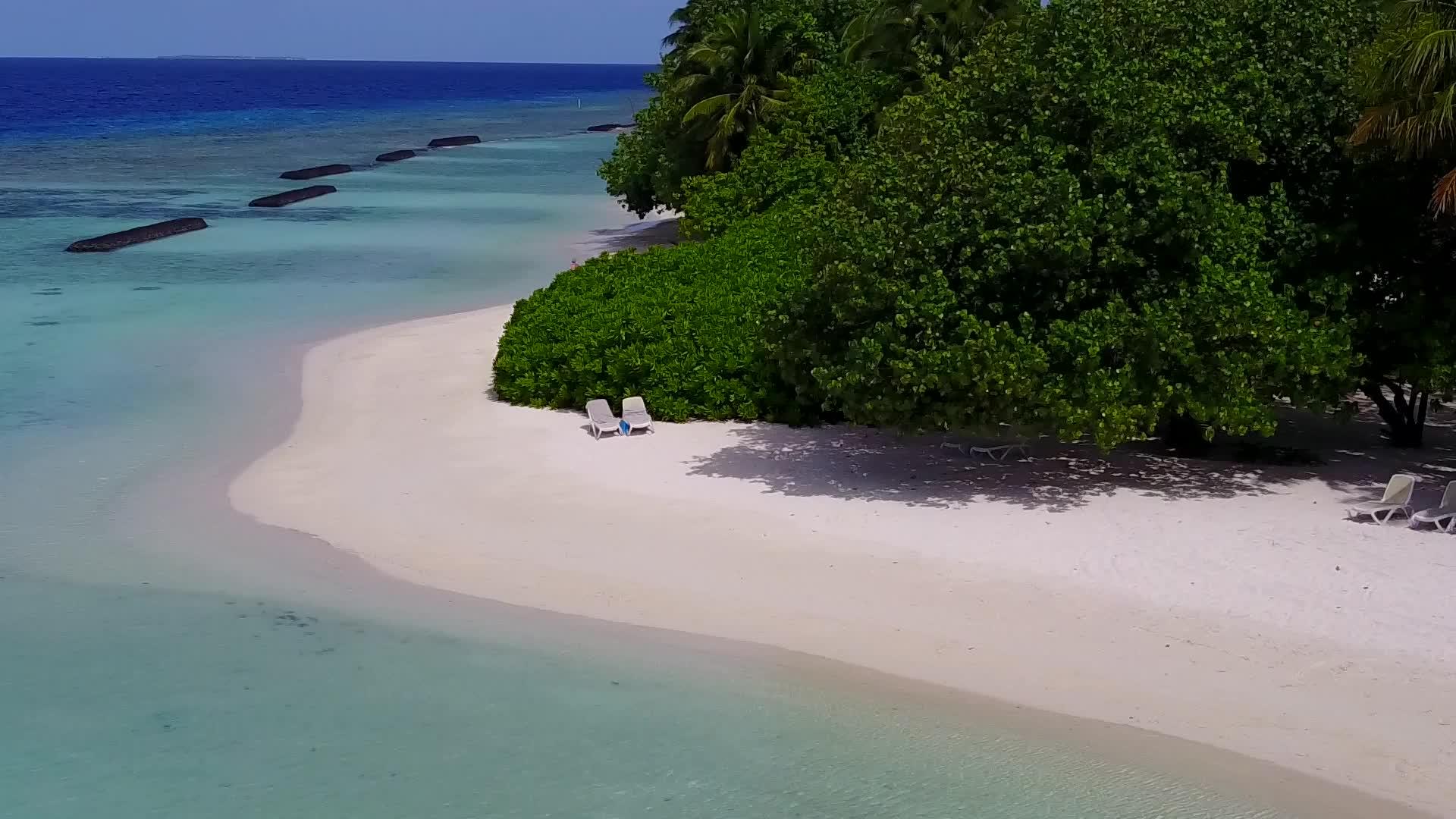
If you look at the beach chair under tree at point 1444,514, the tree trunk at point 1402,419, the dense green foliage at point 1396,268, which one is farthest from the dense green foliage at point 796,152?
the beach chair under tree at point 1444,514

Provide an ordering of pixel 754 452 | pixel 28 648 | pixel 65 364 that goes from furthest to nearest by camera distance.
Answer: pixel 65 364 → pixel 754 452 → pixel 28 648

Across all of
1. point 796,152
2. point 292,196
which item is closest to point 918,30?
point 796,152

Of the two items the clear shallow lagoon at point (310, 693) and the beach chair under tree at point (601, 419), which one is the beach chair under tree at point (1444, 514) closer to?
the clear shallow lagoon at point (310, 693)

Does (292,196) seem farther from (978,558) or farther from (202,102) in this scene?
(202,102)

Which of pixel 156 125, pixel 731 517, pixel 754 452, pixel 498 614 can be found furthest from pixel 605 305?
pixel 156 125

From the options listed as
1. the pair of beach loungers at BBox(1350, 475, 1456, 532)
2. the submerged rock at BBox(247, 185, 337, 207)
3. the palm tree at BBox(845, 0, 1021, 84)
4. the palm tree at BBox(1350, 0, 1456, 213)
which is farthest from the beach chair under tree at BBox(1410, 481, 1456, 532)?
the submerged rock at BBox(247, 185, 337, 207)

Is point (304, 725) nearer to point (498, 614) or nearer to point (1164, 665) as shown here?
point (498, 614)
